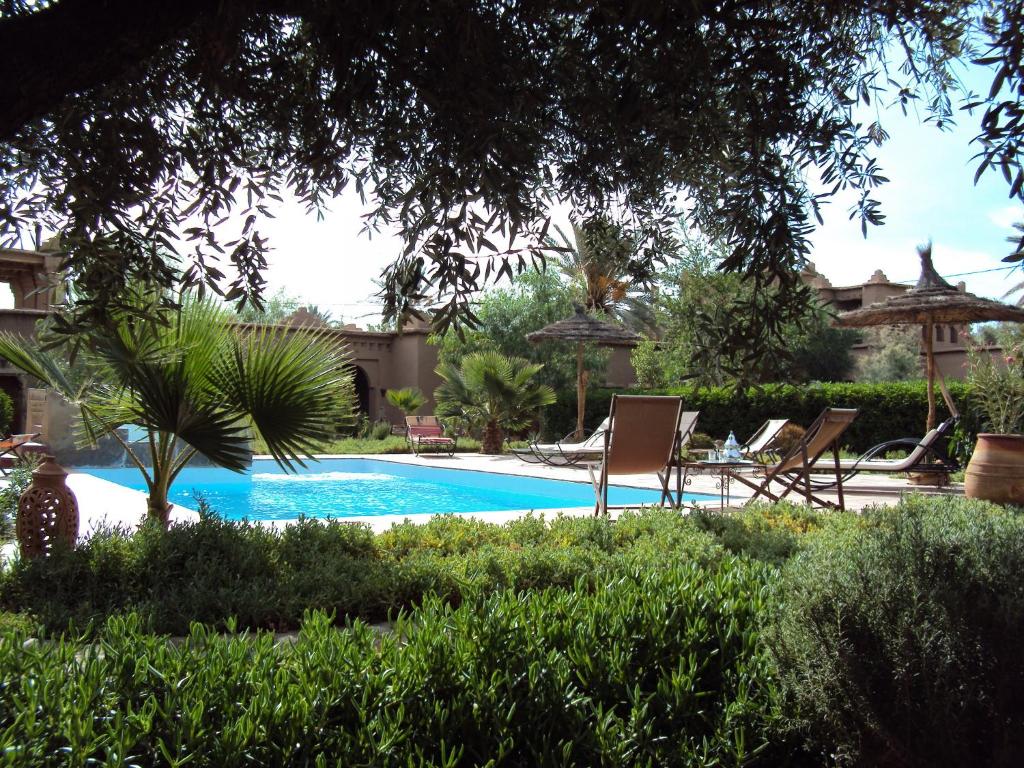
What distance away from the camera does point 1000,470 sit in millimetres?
7465

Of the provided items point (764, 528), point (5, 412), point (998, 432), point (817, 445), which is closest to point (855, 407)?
point (998, 432)

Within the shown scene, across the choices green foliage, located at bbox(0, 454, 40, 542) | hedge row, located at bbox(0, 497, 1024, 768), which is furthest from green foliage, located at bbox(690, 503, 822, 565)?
green foliage, located at bbox(0, 454, 40, 542)

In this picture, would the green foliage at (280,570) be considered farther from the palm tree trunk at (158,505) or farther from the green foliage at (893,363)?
the green foliage at (893,363)

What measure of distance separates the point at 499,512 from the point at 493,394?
10.4 metres

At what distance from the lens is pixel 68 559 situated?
393 centimetres

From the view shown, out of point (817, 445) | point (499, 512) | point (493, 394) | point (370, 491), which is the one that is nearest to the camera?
point (817, 445)

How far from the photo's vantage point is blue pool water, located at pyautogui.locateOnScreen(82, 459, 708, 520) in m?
11.2

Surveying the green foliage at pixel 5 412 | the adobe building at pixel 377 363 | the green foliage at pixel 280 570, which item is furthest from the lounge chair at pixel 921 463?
the green foliage at pixel 5 412

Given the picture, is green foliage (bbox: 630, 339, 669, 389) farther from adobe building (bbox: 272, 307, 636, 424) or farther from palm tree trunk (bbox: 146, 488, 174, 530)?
palm tree trunk (bbox: 146, 488, 174, 530)

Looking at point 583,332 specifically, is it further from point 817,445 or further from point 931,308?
point 817,445

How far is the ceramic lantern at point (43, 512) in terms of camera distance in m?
4.75

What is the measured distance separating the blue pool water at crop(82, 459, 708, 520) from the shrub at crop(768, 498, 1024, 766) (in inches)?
304

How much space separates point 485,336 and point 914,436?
11.0 meters

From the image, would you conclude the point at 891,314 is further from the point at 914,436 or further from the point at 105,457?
the point at 105,457
